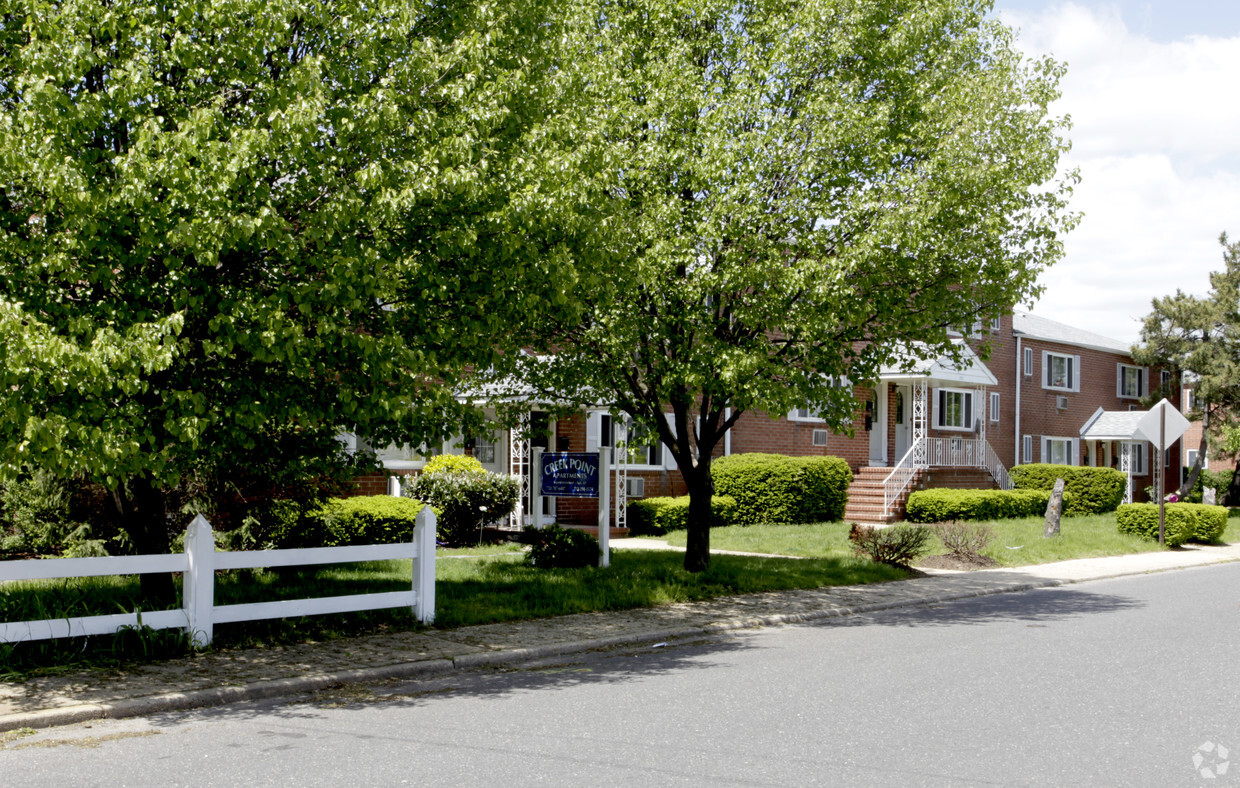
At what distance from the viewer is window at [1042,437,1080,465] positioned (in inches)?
1702

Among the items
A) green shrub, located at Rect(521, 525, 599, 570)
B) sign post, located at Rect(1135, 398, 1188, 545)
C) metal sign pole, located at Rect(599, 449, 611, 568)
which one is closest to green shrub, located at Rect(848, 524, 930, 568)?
metal sign pole, located at Rect(599, 449, 611, 568)

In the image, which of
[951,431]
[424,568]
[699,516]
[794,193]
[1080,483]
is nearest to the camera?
[424,568]

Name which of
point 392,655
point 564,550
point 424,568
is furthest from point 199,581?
point 564,550

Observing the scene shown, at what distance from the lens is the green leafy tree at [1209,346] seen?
134 feet

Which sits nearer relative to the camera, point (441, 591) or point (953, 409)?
point (441, 591)

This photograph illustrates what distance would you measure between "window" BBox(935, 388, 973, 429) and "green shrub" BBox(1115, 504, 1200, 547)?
1068cm

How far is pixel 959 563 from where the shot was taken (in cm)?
2044

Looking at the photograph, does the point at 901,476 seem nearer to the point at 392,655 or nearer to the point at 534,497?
the point at 534,497

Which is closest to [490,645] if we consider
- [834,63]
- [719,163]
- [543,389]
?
[543,389]

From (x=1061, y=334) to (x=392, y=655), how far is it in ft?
133

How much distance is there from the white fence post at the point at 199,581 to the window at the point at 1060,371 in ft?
128

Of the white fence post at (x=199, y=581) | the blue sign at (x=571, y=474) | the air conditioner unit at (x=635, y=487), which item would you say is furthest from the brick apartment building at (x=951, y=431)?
the white fence post at (x=199, y=581)

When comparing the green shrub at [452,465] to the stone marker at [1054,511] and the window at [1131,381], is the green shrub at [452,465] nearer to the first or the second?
the stone marker at [1054,511]

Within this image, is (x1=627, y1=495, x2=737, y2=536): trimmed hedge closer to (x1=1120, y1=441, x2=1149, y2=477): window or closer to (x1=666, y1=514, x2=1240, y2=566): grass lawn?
(x1=666, y1=514, x2=1240, y2=566): grass lawn
